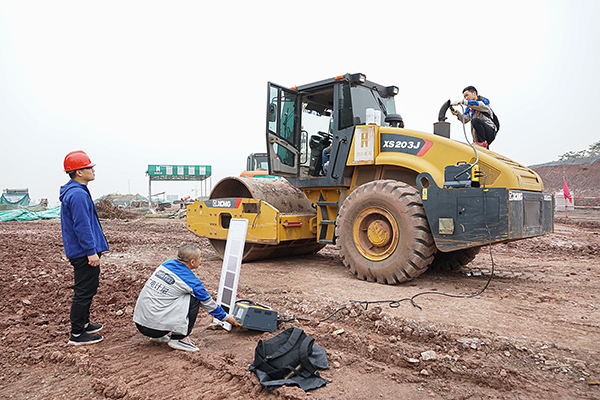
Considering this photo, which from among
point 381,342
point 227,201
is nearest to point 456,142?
point 381,342

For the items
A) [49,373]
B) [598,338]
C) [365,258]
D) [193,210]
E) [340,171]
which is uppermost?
[340,171]

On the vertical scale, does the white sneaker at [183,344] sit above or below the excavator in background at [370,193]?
below

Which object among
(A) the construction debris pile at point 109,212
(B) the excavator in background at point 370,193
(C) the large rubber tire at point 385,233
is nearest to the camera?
(B) the excavator in background at point 370,193

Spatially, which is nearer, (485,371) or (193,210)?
(485,371)

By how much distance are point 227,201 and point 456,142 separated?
4.12m

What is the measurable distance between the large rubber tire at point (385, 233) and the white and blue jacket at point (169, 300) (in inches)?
104

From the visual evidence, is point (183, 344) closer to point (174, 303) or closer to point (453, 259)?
point (174, 303)

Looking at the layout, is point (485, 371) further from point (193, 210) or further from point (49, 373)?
point (193, 210)

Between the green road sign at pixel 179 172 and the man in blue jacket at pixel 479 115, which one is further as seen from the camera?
the green road sign at pixel 179 172

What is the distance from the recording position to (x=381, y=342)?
11.3 ft

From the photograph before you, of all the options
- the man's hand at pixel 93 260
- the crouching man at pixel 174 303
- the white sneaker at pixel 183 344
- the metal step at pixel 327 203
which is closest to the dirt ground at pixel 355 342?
the white sneaker at pixel 183 344

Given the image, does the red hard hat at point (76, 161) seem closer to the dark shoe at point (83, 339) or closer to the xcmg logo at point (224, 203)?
the dark shoe at point (83, 339)

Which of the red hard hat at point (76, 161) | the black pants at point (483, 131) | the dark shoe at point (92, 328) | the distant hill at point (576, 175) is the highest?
the distant hill at point (576, 175)

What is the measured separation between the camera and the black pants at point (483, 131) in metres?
5.88
